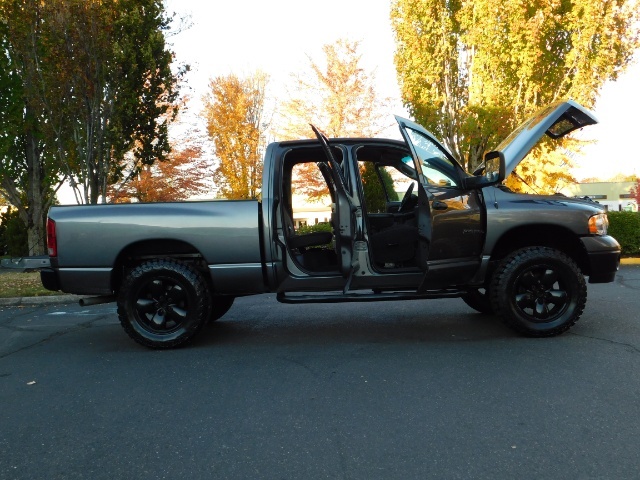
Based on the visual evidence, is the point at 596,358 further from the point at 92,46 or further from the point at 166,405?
the point at 92,46

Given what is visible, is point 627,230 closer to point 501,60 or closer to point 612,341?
point 501,60

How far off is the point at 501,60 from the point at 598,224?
10771 millimetres

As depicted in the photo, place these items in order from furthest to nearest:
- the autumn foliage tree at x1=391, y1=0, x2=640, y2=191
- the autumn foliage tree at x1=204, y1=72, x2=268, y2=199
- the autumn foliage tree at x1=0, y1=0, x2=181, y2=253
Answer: the autumn foliage tree at x1=204, y1=72, x2=268, y2=199, the autumn foliage tree at x1=391, y1=0, x2=640, y2=191, the autumn foliage tree at x1=0, y1=0, x2=181, y2=253

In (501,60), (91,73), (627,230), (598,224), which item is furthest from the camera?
(501,60)

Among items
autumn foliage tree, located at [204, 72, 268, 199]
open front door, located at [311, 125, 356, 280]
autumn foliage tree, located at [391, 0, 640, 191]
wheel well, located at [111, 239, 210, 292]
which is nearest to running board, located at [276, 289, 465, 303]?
open front door, located at [311, 125, 356, 280]

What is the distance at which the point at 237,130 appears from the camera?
2597 cm

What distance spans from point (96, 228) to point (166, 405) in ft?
7.17

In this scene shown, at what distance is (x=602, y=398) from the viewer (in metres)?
3.48

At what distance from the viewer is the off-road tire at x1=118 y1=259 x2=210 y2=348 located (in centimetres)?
507

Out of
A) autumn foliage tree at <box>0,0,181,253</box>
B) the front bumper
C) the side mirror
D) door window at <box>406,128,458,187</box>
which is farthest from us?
autumn foliage tree at <box>0,0,181,253</box>

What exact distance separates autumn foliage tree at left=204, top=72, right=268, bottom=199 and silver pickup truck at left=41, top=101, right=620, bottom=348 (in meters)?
20.9

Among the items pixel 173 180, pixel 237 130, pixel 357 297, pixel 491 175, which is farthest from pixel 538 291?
pixel 173 180

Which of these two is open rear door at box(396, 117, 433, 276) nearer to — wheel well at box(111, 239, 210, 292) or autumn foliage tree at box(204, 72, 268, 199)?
wheel well at box(111, 239, 210, 292)

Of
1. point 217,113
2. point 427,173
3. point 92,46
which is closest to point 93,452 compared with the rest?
point 427,173
